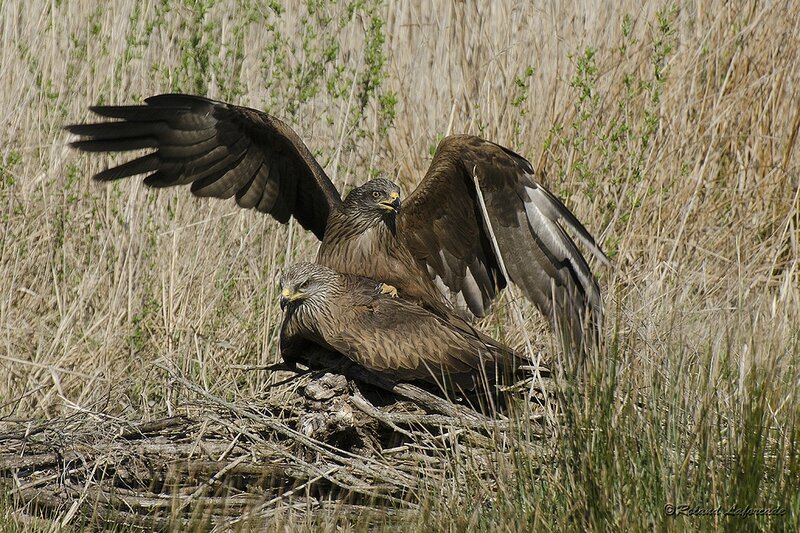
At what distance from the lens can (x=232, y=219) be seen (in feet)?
21.4

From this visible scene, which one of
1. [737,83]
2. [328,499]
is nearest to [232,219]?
[328,499]

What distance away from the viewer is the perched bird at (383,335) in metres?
4.69

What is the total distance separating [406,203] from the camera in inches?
225

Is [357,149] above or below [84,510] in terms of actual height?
above

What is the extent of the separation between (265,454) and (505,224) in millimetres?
1780

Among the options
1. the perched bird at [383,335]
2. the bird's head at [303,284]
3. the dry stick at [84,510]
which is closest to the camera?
the dry stick at [84,510]

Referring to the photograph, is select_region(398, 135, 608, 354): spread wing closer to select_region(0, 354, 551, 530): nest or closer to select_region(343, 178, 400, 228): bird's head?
select_region(343, 178, 400, 228): bird's head

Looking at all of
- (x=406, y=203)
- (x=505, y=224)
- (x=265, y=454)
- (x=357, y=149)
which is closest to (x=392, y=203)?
(x=406, y=203)

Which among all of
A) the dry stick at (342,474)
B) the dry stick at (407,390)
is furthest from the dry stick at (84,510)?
the dry stick at (407,390)

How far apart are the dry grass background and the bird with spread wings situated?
0.36 meters

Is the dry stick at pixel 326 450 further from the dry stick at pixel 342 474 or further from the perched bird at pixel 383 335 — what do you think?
the perched bird at pixel 383 335

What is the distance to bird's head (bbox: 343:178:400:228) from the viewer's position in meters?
5.52

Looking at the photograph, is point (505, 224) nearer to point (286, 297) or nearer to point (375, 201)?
point (375, 201)

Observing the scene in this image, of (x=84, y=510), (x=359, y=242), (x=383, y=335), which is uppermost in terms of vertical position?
(x=359, y=242)
